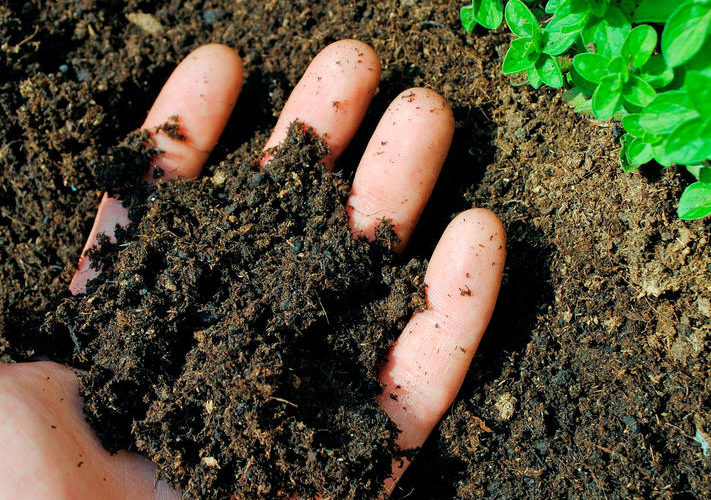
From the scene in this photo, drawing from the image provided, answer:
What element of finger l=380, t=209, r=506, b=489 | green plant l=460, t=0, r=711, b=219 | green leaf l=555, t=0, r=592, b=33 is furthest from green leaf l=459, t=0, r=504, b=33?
finger l=380, t=209, r=506, b=489

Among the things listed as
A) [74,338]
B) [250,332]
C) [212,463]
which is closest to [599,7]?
[250,332]

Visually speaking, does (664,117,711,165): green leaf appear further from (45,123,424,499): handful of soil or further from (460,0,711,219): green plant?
→ (45,123,424,499): handful of soil

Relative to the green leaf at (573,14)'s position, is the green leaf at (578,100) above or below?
below

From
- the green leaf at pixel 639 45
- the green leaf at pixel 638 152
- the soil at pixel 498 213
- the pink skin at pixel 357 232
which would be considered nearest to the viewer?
the green leaf at pixel 639 45

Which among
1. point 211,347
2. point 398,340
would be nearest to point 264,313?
point 211,347

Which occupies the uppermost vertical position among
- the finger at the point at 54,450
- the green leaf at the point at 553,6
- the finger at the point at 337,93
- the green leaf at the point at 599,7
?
the green leaf at the point at 599,7

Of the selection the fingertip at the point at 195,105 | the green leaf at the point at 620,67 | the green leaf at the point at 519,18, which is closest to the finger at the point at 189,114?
the fingertip at the point at 195,105

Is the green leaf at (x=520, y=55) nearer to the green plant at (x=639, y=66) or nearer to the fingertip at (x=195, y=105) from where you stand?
the green plant at (x=639, y=66)

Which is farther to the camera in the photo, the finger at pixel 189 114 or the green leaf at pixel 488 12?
the finger at pixel 189 114
